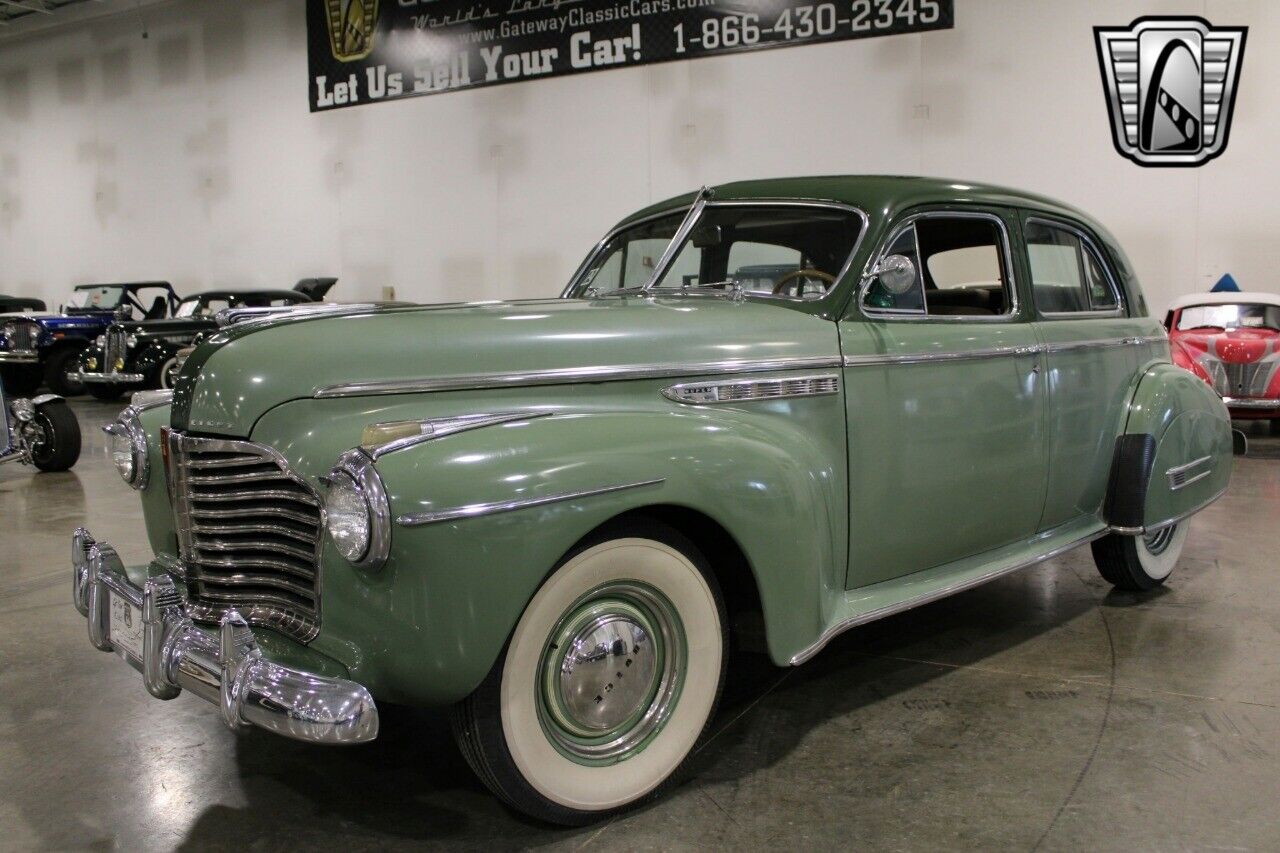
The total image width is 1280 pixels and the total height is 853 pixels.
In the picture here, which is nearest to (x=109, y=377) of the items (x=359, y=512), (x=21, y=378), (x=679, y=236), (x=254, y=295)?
(x=254, y=295)

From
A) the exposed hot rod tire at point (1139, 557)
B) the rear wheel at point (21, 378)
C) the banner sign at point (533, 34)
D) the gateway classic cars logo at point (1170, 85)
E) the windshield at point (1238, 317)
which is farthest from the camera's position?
the rear wheel at point (21, 378)

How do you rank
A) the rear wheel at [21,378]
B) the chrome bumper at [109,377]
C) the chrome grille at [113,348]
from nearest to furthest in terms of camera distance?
the chrome bumper at [109,377]
the chrome grille at [113,348]
the rear wheel at [21,378]

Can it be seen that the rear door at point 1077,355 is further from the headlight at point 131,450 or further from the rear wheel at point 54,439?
the rear wheel at point 54,439

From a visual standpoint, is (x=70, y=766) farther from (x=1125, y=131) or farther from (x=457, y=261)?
(x=457, y=261)

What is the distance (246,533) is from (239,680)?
1.29 feet

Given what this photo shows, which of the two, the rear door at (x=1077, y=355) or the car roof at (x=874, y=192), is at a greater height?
the car roof at (x=874, y=192)

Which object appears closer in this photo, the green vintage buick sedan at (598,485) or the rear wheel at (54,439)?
the green vintage buick sedan at (598,485)

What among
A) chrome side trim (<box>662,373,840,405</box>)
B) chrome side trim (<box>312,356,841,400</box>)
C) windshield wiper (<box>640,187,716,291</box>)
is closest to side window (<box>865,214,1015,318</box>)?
chrome side trim (<box>662,373,840,405</box>)

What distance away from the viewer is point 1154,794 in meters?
2.50

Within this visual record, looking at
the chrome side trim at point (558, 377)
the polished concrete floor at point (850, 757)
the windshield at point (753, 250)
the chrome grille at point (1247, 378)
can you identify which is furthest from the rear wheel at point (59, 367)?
the chrome grille at point (1247, 378)

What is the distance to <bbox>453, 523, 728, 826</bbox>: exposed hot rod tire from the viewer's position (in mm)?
2186

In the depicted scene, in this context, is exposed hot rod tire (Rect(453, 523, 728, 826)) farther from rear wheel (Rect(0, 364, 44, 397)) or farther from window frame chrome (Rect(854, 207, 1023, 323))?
rear wheel (Rect(0, 364, 44, 397))

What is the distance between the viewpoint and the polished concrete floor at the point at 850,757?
7.73ft

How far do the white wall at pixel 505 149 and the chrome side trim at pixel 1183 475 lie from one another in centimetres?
660
